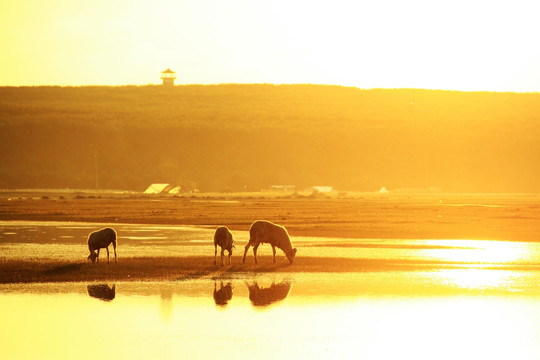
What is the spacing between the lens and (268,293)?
28.5 meters

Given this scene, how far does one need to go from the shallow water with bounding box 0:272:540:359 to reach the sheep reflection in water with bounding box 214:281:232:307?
3 cm

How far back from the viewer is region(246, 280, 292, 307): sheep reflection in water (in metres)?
26.9

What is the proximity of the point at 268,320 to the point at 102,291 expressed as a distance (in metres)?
6.69

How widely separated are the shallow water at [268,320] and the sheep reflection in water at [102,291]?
0.10 feet

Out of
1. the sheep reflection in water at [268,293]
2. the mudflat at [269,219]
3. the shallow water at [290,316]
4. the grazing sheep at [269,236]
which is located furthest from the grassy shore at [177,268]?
the sheep reflection in water at [268,293]

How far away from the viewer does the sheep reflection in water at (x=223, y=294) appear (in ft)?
87.5

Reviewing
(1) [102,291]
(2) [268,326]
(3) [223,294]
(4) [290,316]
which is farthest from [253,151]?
(2) [268,326]

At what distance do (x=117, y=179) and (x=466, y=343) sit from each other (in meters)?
136

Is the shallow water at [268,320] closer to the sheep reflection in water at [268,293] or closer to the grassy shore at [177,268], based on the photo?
the sheep reflection in water at [268,293]

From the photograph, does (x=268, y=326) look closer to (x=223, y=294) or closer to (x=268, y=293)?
(x=223, y=294)

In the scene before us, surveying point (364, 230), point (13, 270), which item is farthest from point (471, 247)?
point (13, 270)

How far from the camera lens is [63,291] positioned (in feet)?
94.0

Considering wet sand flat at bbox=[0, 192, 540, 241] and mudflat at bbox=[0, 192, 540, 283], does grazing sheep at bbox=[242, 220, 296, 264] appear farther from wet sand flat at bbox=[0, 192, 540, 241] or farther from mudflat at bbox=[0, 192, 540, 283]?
wet sand flat at bbox=[0, 192, 540, 241]

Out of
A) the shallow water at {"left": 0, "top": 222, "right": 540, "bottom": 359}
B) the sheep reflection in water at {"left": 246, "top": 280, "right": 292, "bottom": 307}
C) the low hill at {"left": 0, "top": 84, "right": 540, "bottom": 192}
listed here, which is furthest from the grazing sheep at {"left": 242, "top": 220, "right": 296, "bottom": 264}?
the low hill at {"left": 0, "top": 84, "right": 540, "bottom": 192}
